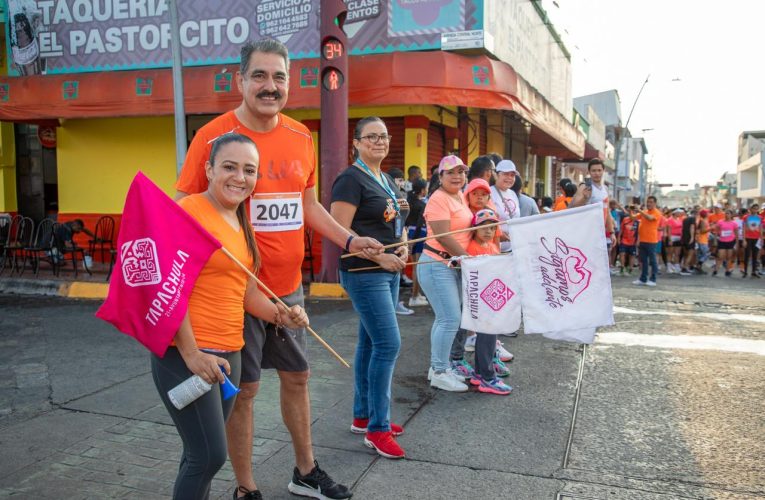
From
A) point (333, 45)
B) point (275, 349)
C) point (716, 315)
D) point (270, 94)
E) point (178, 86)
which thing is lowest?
point (716, 315)

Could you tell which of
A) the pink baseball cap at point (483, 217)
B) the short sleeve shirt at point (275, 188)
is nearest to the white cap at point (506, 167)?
the pink baseball cap at point (483, 217)

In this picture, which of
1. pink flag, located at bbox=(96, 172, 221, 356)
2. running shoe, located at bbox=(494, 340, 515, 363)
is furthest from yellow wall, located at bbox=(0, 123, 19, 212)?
pink flag, located at bbox=(96, 172, 221, 356)

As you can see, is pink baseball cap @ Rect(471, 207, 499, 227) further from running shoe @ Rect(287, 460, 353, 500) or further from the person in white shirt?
running shoe @ Rect(287, 460, 353, 500)

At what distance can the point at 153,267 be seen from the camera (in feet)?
7.46

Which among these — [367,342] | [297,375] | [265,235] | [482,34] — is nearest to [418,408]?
[367,342]

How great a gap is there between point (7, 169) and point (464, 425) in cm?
1401

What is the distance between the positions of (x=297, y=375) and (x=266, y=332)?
0.90 ft

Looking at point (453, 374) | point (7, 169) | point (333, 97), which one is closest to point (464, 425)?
point (453, 374)

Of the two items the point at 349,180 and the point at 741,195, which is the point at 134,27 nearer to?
the point at 349,180

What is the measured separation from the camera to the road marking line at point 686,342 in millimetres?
6613

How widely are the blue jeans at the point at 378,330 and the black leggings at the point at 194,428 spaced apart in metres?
1.38

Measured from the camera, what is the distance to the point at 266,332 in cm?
302

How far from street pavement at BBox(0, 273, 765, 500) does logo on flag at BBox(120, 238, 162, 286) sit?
1.51 m

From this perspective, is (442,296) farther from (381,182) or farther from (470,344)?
(470,344)
